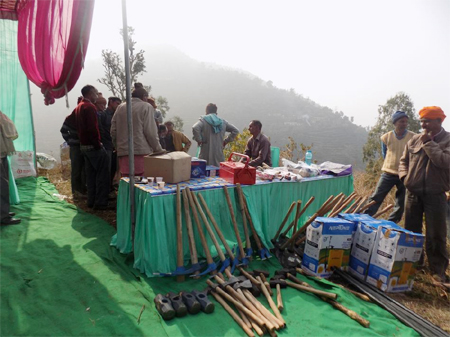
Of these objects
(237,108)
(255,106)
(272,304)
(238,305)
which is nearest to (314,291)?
(272,304)

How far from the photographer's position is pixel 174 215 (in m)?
2.73

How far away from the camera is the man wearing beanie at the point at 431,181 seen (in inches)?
112

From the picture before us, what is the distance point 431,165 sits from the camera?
295 cm

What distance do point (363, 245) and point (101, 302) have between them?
7.97 feet

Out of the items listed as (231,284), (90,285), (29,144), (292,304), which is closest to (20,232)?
(90,285)

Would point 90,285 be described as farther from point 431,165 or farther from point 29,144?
point 29,144

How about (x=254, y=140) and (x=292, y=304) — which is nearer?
(x=292, y=304)

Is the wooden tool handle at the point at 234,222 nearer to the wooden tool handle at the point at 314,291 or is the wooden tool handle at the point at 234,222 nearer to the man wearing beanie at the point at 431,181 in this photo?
the wooden tool handle at the point at 314,291

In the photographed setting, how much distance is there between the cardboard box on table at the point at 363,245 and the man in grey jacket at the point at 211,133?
9.03 feet

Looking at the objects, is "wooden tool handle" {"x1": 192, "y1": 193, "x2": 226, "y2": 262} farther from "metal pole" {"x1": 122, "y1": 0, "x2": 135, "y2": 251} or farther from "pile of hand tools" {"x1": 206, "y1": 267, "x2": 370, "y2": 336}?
"metal pole" {"x1": 122, "y1": 0, "x2": 135, "y2": 251}

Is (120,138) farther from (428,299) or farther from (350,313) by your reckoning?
(428,299)

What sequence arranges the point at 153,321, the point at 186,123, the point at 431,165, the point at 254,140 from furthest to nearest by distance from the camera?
the point at 186,123
the point at 254,140
the point at 431,165
the point at 153,321

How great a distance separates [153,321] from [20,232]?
2.48m

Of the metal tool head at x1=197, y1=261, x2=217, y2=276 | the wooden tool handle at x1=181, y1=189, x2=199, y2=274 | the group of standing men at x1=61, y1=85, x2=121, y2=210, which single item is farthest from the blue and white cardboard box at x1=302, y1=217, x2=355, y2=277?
the group of standing men at x1=61, y1=85, x2=121, y2=210
